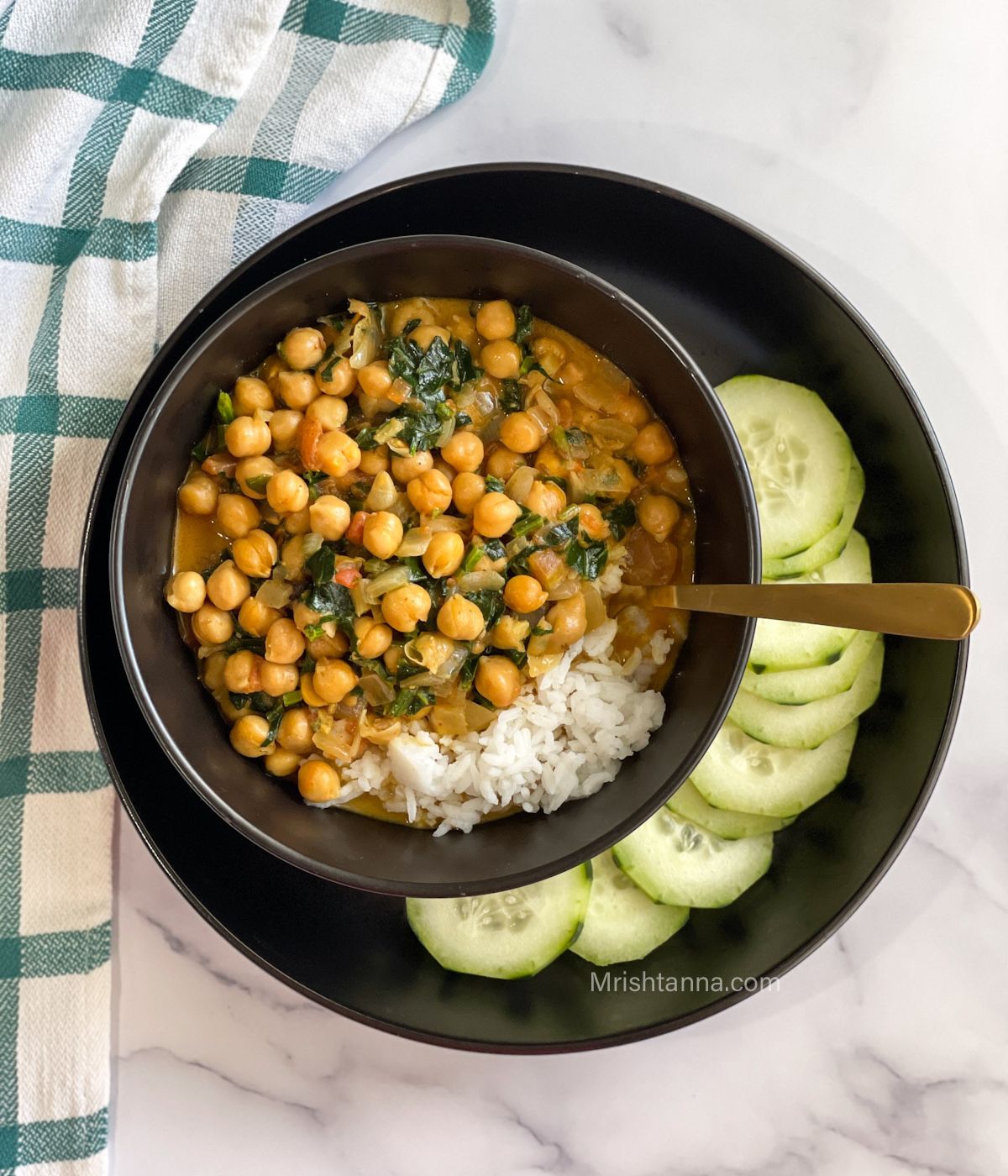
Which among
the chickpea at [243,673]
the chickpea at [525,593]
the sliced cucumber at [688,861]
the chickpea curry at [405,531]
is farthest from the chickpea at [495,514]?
the sliced cucumber at [688,861]

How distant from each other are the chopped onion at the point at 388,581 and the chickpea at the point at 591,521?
0.48 meters

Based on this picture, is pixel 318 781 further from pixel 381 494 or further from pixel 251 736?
pixel 381 494

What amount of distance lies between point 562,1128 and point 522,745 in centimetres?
124

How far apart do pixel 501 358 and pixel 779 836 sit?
5.03 feet

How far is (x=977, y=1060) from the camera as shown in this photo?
3.10 metres

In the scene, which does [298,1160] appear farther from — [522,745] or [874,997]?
[874,997]

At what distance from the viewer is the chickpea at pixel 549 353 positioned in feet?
9.28

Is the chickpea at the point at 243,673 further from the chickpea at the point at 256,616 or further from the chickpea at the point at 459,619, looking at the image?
the chickpea at the point at 459,619

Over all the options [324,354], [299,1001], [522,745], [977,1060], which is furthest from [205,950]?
[977,1060]

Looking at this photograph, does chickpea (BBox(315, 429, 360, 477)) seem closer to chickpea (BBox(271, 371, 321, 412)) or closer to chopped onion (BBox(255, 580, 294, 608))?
chickpea (BBox(271, 371, 321, 412))

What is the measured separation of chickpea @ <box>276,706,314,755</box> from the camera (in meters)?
2.73

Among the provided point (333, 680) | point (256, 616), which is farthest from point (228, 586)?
point (333, 680)

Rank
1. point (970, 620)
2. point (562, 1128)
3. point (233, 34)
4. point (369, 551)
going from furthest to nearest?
point (562, 1128) < point (233, 34) < point (369, 551) < point (970, 620)

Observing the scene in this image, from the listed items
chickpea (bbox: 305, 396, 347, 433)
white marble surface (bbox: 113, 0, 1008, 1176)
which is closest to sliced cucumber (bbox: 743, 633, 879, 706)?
white marble surface (bbox: 113, 0, 1008, 1176)
